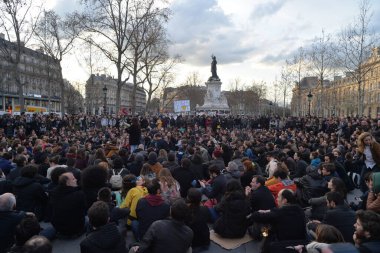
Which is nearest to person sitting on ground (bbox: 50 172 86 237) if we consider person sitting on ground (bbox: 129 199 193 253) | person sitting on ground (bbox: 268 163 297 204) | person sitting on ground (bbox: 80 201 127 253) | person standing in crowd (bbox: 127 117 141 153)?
person sitting on ground (bbox: 80 201 127 253)

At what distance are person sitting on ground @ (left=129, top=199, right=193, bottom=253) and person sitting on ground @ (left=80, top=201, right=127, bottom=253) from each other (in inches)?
13.8

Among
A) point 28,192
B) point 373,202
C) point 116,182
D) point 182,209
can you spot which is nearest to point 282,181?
point 373,202

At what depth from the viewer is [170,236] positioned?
4469 mm


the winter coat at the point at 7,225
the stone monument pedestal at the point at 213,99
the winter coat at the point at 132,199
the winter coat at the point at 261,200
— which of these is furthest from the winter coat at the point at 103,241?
the stone monument pedestal at the point at 213,99

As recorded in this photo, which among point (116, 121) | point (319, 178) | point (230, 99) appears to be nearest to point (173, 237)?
point (319, 178)

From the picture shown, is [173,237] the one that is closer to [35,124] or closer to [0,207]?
[0,207]

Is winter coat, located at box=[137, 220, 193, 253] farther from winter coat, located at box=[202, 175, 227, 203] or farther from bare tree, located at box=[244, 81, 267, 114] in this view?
bare tree, located at box=[244, 81, 267, 114]

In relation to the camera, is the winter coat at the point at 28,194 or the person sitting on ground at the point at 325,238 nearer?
the person sitting on ground at the point at 325,238

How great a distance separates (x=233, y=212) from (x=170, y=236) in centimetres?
177

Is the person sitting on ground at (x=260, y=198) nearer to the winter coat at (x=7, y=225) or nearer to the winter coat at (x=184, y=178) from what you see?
the winter coat at (x=184, y=178)

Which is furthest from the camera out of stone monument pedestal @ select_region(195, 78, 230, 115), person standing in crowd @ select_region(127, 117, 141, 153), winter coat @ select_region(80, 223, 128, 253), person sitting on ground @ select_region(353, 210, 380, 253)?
stone monument pedestal @ select_region(195, 78, 230, 115)

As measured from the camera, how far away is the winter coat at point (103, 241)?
166 inches

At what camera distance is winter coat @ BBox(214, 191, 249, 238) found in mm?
5836

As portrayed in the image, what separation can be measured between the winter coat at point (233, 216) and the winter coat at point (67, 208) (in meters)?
2.43
